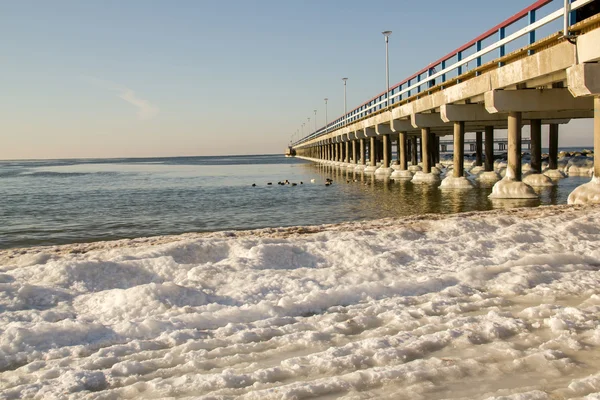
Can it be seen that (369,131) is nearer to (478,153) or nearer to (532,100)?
(478,153)

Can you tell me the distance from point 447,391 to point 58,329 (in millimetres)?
3454

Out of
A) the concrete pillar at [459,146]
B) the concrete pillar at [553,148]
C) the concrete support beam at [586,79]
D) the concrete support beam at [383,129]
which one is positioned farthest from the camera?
the concrete support beam at [383,129]

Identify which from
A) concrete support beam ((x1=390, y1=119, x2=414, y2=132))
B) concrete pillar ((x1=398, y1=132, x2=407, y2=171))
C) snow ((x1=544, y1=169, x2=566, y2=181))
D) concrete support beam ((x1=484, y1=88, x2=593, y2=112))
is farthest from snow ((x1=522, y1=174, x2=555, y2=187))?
concrete pillar ((x1=398, y1=132, x2=407, y2=171))

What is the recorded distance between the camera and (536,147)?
2772 centimetres

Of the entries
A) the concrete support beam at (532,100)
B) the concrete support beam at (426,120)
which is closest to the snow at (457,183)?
the concrete support beam at (426,120)

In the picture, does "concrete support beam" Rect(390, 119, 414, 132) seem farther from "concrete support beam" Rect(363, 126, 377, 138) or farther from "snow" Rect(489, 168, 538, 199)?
"snow" Rect(489, 168, 538, 199)

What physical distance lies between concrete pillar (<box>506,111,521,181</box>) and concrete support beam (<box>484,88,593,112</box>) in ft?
2.97

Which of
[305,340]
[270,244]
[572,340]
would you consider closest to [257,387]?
[305,340]

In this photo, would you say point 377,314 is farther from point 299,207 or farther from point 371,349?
point 299,207

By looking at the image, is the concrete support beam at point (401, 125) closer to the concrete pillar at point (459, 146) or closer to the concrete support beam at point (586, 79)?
the concrete pillar at point (459, 146)

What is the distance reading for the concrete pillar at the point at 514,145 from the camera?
19609 mm

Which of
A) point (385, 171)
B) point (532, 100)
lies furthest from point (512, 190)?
point (385, 171)

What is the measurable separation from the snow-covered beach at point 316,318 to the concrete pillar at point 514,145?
11.8m

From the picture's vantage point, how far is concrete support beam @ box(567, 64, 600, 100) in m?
12.5
